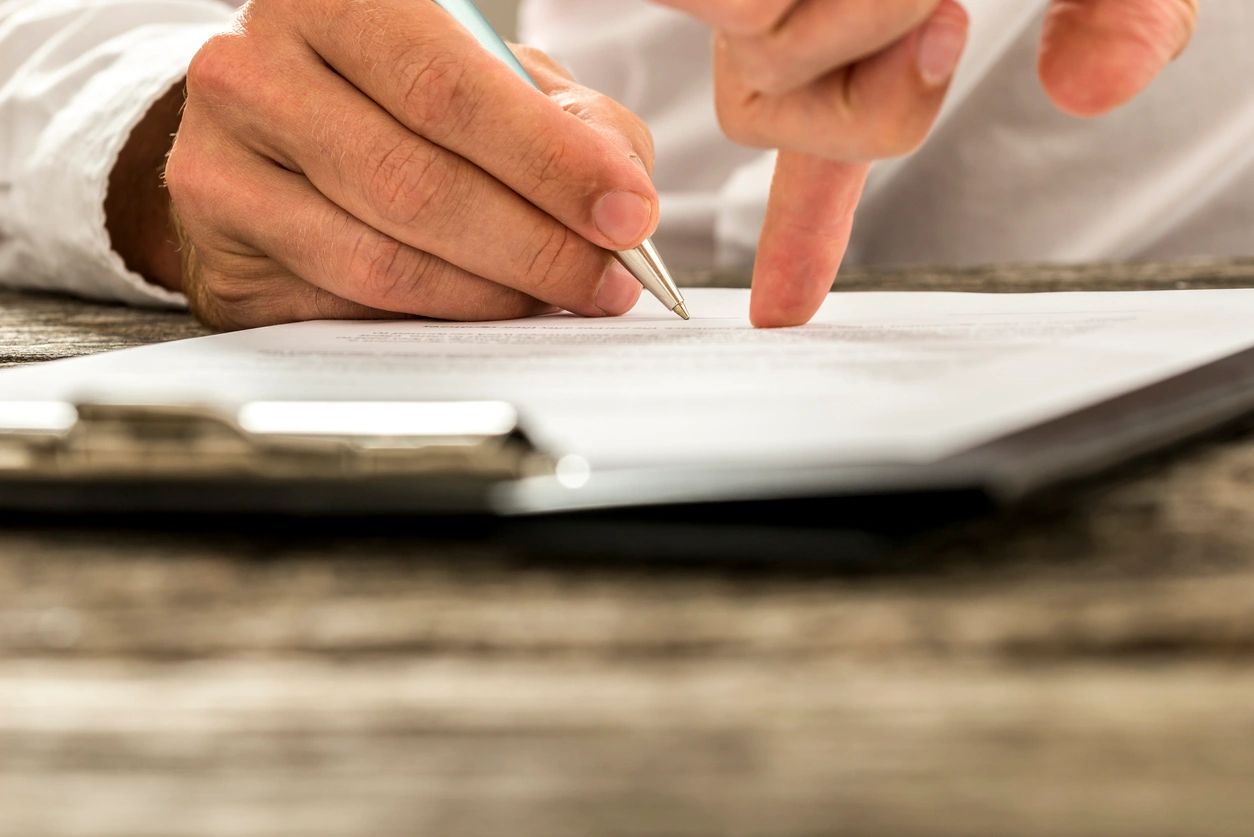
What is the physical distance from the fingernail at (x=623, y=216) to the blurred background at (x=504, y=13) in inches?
57.7

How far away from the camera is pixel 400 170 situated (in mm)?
472

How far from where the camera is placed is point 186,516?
0.64 feet

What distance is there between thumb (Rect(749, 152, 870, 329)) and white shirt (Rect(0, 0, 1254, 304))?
0.48 metres

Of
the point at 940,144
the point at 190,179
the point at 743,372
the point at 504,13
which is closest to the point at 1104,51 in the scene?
the point at 743,372

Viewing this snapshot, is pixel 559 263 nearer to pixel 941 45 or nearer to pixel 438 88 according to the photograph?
pixel 438 88

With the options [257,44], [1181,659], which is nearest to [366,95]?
[257,44]

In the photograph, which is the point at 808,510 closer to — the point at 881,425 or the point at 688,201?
the point at 881,425

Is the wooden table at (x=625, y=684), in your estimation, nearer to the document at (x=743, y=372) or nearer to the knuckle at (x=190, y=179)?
the document at (x=743, y=372)

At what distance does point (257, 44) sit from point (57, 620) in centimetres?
39

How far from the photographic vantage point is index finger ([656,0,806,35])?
1.02 ft

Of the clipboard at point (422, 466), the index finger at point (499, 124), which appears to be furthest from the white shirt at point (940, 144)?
the clipboard at point (422, 466)

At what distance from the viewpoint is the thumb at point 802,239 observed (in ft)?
1.35

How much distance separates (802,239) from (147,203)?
46cm

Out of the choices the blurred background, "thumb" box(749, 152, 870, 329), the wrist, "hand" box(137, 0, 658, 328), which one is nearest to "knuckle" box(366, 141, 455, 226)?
"hand" box(137, 0, 658, 328)
